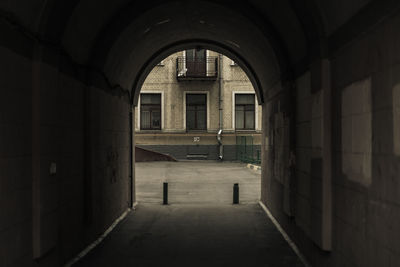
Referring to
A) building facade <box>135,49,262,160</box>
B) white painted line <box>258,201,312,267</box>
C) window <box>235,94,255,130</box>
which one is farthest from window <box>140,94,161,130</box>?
white painted line <box>258,201,312,267</box>

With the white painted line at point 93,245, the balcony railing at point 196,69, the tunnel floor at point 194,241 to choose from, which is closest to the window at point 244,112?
the balcony railing at point 196,69

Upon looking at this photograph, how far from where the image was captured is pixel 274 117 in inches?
391

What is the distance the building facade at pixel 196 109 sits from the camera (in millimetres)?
30234

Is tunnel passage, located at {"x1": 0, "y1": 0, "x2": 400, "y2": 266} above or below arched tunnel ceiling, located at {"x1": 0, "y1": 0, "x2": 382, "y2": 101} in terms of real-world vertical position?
below

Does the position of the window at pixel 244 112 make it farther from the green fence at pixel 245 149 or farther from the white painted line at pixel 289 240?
the white painted line at pixel 289 240

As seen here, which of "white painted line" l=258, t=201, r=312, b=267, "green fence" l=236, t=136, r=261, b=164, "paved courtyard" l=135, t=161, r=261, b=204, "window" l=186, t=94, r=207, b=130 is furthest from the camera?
"window" l=186, t=94, r=207, b=130

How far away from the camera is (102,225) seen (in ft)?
27.2

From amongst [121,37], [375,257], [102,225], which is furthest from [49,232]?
[121,37]

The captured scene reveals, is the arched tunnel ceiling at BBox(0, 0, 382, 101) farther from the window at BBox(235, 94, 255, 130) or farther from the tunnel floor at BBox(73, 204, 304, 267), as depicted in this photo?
the window at BBox(235, 94, 255, 130)

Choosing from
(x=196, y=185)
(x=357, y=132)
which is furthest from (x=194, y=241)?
(x=196, y=185)

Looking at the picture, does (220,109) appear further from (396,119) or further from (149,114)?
(396,119)

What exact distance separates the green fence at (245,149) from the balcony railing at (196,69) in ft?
17.5

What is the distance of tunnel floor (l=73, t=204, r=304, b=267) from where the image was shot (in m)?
6.54

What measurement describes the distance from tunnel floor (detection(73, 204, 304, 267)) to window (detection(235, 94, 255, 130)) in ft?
66.0
